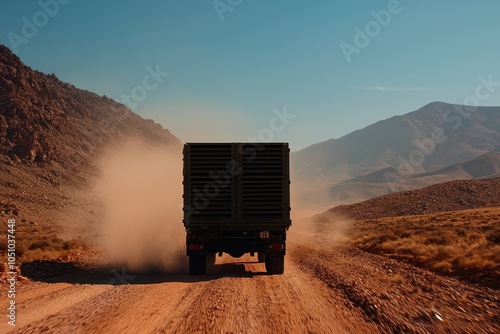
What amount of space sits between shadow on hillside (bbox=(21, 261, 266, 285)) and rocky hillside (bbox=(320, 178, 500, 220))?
57564 mm

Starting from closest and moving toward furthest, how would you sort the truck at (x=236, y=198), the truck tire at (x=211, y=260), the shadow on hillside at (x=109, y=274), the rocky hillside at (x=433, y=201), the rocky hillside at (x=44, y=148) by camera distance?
the shadow on hillside at (x=109, y=274)
the truck at (x=236, y=198)
the truck tire at (x=211, y=260)
the rocky hillside at (x=44, y=148)
the rocky hillside at (x=433, y=201)

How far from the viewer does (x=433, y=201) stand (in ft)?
228

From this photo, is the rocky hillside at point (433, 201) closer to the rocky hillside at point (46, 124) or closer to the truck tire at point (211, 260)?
the rocky hillside at point (46, 124)

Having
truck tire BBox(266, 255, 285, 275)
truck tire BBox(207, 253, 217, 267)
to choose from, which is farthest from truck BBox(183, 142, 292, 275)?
truck tire BBox(207, 253, 217, 267)

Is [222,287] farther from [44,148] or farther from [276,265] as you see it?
[44,148]

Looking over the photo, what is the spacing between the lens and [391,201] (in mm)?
75062

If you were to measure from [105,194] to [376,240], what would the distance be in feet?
193

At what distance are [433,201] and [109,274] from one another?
67598 mm

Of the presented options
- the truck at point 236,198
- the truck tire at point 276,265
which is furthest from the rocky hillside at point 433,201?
the truck at point 236,198

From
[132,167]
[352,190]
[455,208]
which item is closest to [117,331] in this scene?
[132,167]

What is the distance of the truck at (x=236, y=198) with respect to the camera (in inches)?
473

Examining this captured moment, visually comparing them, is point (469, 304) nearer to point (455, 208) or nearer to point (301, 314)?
point (301, 314)

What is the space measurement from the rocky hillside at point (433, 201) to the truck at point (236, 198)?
189 feet

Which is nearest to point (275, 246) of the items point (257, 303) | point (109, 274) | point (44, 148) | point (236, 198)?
point (236, 198)
